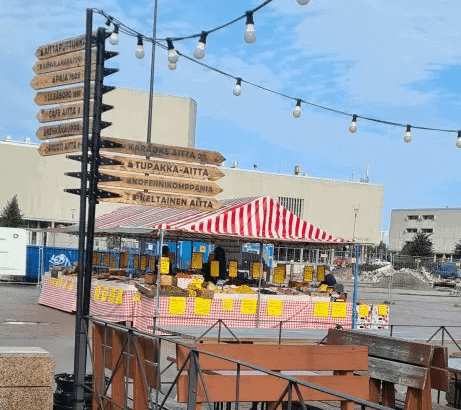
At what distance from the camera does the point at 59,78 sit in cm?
890

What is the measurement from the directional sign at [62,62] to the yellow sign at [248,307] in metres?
10.4

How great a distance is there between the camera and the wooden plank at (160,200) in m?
9.08

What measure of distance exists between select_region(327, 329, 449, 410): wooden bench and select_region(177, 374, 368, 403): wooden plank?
1.52 ft

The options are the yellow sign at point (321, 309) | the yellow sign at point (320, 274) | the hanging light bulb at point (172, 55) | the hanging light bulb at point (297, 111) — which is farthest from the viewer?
the yellow sign at point (320, 274)

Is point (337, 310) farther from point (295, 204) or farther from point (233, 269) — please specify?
point (295, 204)

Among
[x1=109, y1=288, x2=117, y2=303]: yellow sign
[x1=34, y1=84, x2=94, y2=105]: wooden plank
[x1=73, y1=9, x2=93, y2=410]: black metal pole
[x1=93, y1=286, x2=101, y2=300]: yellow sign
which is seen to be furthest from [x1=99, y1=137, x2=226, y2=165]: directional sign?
[x1=93, y1=286, x2=101, y2=300]: yellow sign

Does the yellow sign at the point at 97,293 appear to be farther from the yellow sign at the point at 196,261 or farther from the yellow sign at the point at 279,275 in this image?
the yellow sign at the point at 279,275

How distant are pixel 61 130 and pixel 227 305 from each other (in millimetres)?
10124

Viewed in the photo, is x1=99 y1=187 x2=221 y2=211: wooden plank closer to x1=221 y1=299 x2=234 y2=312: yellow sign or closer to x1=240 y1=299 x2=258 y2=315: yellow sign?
x1=221 y1=299 x2=234 y2=312: yellow sign

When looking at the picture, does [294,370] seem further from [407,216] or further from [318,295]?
[407,216]

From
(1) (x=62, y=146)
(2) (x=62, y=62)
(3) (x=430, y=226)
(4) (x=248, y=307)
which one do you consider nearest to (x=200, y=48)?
(2) (x=62, y=62)

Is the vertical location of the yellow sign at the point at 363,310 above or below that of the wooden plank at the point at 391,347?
below

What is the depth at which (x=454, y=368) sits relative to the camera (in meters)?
8.94

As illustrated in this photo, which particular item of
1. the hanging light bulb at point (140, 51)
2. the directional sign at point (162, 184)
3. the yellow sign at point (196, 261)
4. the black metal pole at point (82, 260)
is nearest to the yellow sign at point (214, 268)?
the yellow sign at point (196, 261)
